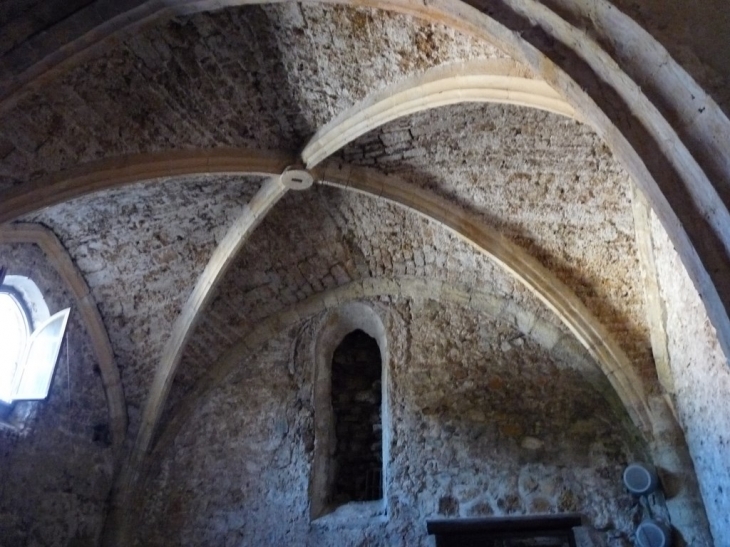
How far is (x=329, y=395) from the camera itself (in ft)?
18.0

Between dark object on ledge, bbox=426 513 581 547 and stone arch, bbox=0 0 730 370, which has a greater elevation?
stone arch, bbox=0 0 730 370

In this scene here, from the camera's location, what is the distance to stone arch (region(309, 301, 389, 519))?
16.0 feet

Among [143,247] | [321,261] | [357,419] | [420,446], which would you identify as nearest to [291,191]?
[321,261]

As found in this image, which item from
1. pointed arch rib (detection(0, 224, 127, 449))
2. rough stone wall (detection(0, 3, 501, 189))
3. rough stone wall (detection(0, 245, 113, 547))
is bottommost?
rough stone wall (detection(0, 245, 113, 547))

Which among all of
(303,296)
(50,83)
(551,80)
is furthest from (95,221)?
(551,80)

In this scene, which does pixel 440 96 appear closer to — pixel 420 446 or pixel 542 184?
pixel 542 184

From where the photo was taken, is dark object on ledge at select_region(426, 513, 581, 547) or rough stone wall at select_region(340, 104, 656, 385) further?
dark object on ledge at select_region(426, 513, 581, 547)

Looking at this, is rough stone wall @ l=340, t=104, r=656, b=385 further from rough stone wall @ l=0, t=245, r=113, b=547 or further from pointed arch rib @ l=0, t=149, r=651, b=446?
rough stone wall @ l=0, t=245, r=113, b=547

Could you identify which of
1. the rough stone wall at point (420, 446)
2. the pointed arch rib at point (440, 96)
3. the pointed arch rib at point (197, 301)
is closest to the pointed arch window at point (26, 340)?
the pointed arch rib at point (197, 301)

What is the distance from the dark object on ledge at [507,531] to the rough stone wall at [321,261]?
1495 millimetres

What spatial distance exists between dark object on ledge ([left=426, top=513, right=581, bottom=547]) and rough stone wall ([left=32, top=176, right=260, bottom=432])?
8.89 ft

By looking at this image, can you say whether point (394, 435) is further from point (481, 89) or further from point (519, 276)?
point (481, 89)

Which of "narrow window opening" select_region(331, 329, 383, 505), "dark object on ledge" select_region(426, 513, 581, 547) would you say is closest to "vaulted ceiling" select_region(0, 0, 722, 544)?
"narrow window opening" select_region(331, 329, 383, 505)

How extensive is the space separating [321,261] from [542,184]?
82.8 inches
